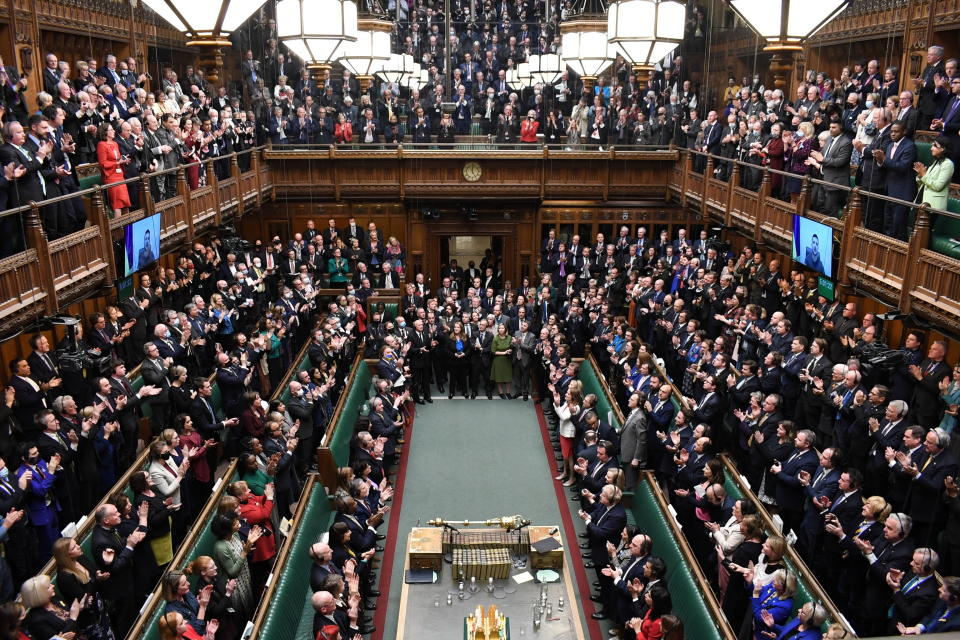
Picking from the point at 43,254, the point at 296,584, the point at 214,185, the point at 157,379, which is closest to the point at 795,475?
the point at 296,584

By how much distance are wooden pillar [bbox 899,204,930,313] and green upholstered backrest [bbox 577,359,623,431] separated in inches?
139

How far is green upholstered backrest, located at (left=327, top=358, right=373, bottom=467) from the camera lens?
952 cm

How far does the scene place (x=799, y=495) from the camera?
296 inches

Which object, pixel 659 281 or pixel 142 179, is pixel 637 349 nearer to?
pixel 659 281

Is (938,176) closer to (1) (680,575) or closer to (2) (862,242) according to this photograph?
(2) (862,242)

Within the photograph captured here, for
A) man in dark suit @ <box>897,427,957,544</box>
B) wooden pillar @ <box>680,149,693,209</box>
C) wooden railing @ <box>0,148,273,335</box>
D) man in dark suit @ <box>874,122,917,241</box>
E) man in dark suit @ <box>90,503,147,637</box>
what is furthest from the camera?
wooden pillar @ <box>680,149,693,209</box>

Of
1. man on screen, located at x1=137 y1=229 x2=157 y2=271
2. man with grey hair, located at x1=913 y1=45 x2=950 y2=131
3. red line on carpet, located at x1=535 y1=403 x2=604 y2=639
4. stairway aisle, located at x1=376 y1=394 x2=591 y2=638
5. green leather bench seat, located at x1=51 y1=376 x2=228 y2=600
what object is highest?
man with grey hair, located at x1=913 y1=45 x2=950 y2=131

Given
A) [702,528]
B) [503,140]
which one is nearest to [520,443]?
[702,528]

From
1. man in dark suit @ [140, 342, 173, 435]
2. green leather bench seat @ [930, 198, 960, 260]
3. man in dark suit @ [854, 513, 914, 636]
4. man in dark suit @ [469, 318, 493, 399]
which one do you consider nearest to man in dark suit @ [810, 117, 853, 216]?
green leather bench seat @ [930, 198, 960, 260]

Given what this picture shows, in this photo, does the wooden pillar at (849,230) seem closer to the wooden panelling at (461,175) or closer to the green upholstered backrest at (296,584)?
the green upholstered backrest at (296,584)

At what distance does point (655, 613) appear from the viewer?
5852 millimetres

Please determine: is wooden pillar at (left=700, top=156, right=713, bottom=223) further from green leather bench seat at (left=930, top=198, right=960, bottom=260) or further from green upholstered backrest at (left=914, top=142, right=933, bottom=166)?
green leather bench seat at (left=930, top=198, right=960, bottom=260)

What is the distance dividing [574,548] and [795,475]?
Result: 273 cm

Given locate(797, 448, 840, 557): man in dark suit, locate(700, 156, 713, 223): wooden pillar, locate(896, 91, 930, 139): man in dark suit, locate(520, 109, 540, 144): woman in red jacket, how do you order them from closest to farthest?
locate(797, 448, 840, 557): man in dark suit → locate(896, 91, 930, 139): man in dark suit → locate(700, 156, 713, 223): wooden pillar → locate(520, 109, 540, 144): woman in red jacket
